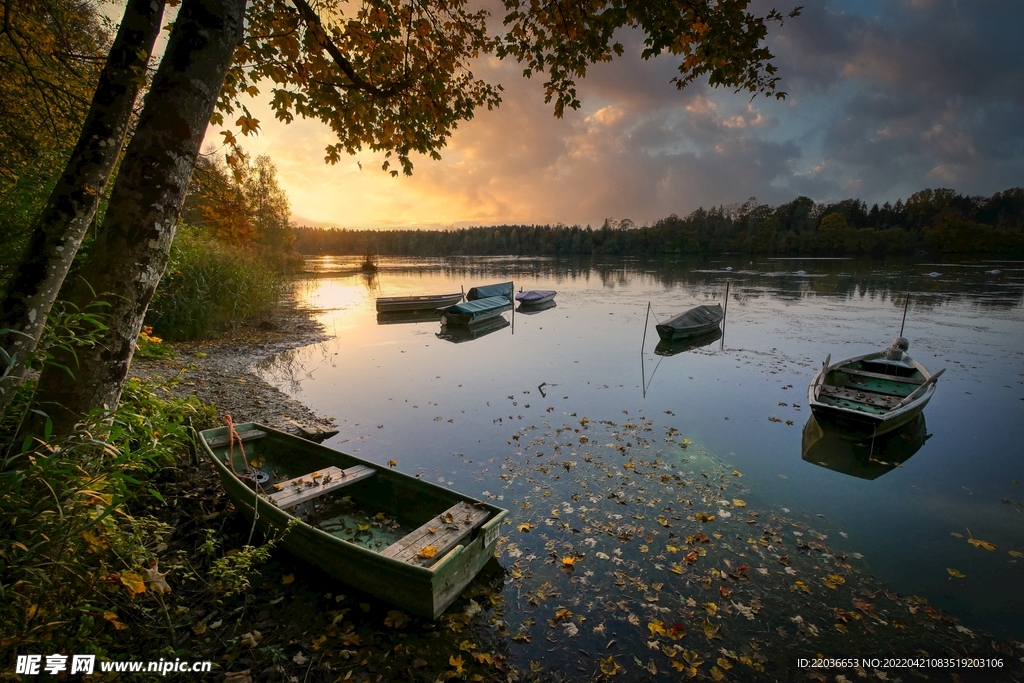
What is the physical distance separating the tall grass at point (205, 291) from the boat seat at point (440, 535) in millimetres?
13189

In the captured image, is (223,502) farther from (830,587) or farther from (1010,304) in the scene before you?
(1010,304)

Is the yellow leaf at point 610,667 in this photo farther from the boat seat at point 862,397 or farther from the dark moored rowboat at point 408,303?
the dark moored rowboat at point 408,303

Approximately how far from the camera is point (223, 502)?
605 centimetres

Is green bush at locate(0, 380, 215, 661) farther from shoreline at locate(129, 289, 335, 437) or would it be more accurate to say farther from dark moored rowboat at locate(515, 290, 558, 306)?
dark moored rowboat at locate(515, 290, 558, 306)

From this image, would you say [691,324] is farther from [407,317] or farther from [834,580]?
[407,317]

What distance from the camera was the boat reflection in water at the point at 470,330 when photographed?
73.7ft

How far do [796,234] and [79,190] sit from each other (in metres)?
134

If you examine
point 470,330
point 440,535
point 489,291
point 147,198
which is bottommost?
point 470,330

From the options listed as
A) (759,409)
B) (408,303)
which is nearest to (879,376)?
(759,409)

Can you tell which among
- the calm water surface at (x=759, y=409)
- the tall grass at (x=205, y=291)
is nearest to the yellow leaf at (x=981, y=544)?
the calm water surface at (x=759, y=409)

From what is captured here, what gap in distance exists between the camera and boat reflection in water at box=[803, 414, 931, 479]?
9.16 meters

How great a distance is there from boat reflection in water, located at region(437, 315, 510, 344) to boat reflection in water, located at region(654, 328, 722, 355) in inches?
368

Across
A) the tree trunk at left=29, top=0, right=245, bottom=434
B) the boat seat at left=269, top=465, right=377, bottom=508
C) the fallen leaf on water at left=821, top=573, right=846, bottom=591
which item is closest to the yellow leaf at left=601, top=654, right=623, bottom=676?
the fallen leaf on water at left=821, top=573, right=846, bottom=591

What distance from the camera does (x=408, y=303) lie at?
28.8 m
